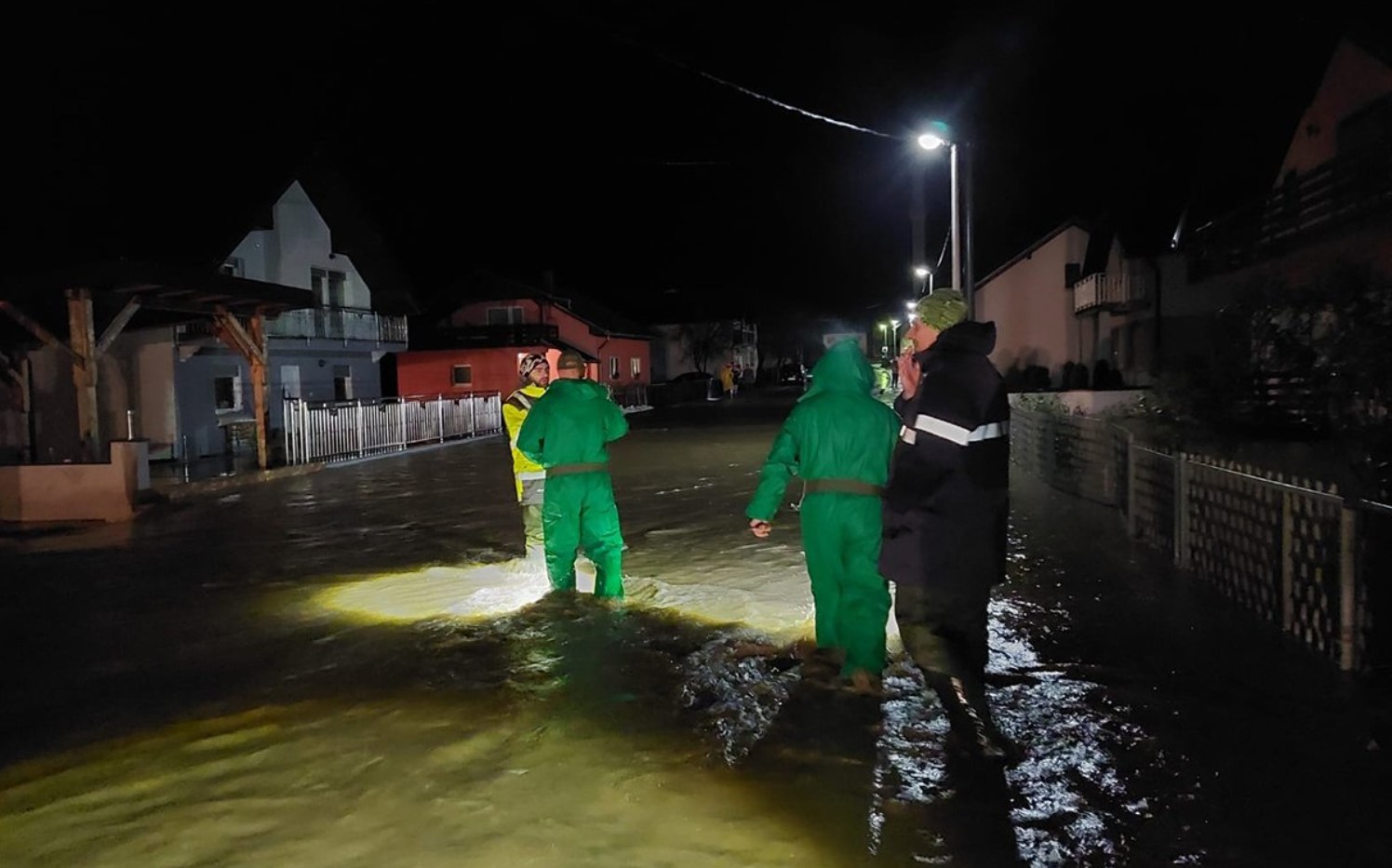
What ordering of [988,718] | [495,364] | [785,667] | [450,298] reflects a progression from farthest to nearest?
[450,298]
[495,364]
[785,667]
[988,718]

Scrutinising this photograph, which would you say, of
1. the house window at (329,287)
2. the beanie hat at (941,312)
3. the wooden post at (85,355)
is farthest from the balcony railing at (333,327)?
the beanie hat at (941,312)

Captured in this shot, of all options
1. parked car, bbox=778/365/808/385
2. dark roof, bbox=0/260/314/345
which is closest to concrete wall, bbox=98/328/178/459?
dark roof, bbox=0/260/314/345

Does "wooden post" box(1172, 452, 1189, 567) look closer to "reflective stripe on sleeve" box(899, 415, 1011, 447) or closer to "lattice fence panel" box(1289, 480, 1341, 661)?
"lattice fence panel" box(1289, 480, 1341, 661)

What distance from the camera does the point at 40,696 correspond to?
19.2ft

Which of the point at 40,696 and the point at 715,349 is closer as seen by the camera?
the point at 40,696

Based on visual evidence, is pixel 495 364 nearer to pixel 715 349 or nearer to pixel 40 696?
pixel 715 349

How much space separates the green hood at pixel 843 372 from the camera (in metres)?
5.24

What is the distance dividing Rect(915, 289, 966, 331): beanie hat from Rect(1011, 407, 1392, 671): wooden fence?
2517mm

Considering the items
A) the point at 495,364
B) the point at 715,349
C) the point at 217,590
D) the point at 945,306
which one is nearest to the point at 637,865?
the point at 945,306

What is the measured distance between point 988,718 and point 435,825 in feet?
8.07

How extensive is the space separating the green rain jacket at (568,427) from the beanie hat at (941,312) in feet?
9.25

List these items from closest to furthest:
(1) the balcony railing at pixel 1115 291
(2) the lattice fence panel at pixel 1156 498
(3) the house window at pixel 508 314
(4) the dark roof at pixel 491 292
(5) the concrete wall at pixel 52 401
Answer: (2) the lattice fence panel at pixel 1156 498 < (5) the concrete wall at pixel 52 401 < (1) the balcony railing at pixel 1115 291 < (4) the dark roof at pixel 491 292 < (3) the house window at pixel 508 314

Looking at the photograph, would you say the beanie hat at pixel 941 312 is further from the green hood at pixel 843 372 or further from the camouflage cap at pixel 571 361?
the camouflage cap at pixel 571 361

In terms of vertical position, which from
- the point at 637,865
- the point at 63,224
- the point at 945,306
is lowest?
the point at 637,865
